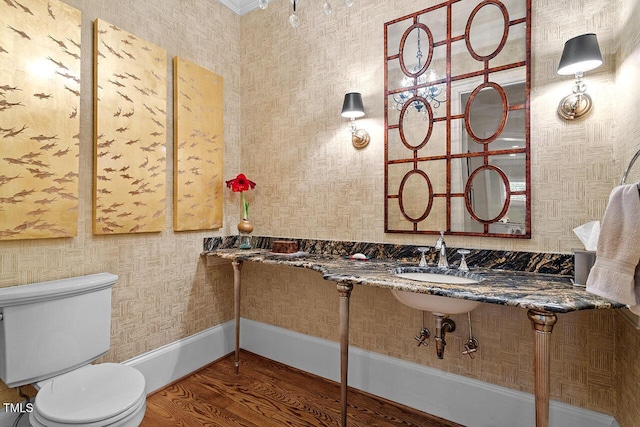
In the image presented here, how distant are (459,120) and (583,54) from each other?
58cm

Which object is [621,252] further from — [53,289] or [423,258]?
[53,289]

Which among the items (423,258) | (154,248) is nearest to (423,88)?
(423,258)

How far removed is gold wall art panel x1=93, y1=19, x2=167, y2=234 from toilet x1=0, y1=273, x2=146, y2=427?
0.41 metres

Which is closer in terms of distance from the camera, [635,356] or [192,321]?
[635,356]

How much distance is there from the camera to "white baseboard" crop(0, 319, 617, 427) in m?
1.63

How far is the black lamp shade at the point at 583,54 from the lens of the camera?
136 cm

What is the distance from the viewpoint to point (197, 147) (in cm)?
235

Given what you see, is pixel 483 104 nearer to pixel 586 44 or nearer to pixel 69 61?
pixel 586 44

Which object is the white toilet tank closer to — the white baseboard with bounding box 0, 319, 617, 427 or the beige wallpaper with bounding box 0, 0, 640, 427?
the beige wallpaper with bounding box 0, 0, 640, 427

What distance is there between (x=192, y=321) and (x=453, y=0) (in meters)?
2.74

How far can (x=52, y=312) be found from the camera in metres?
1.48

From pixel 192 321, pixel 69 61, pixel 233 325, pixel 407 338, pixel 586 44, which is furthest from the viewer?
pixel 233 325

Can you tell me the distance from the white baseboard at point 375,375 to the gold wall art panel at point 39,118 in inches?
A: 38.4

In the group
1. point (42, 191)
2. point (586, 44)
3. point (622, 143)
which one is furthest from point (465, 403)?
point (42, 191)
